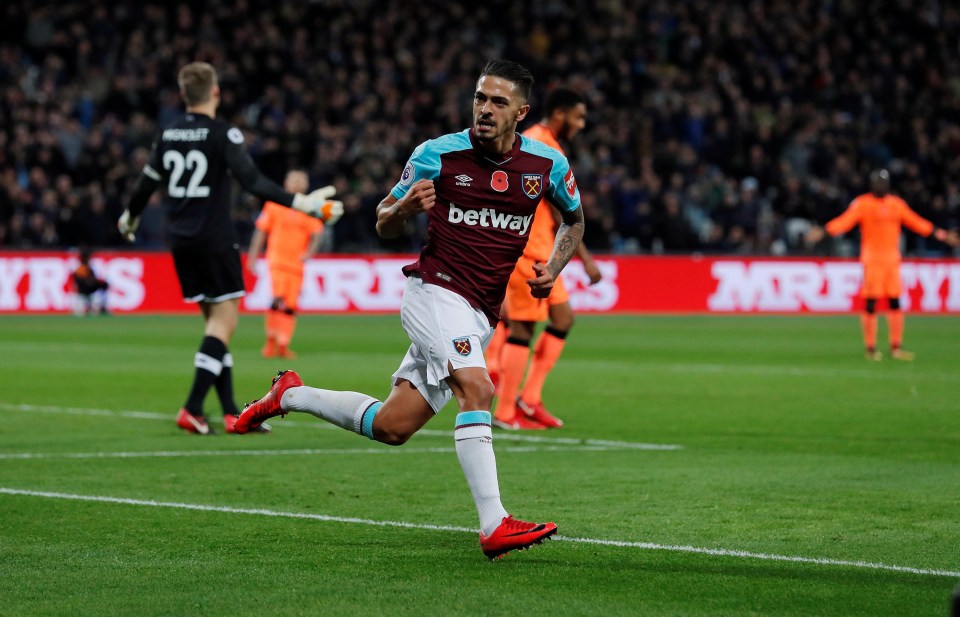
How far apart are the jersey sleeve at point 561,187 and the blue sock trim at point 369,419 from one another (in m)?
1.20

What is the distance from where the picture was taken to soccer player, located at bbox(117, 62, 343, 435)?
32.3ft

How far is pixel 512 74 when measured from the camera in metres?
6.07

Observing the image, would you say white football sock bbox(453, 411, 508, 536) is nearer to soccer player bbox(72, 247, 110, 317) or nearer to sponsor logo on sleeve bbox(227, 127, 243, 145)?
sponsor logo on sleeve bbox(227, 127, 243, 145)

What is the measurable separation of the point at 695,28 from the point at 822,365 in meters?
18.8

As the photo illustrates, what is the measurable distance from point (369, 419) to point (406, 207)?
971 millimetres

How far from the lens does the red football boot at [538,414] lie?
420 inches

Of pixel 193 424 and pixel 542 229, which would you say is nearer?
pixel 193 424

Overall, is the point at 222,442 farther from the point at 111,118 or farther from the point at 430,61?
the point at 430,61

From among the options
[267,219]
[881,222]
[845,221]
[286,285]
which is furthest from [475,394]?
[881,222]

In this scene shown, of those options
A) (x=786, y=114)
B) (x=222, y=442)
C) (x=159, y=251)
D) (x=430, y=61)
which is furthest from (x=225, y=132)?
(x=786, y=114)

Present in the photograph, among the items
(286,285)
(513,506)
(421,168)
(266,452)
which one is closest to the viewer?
(421,168)

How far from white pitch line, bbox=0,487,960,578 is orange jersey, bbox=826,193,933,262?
13.4m

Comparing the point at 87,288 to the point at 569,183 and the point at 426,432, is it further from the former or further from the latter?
the point at 569,183

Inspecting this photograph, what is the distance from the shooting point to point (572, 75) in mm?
32250
